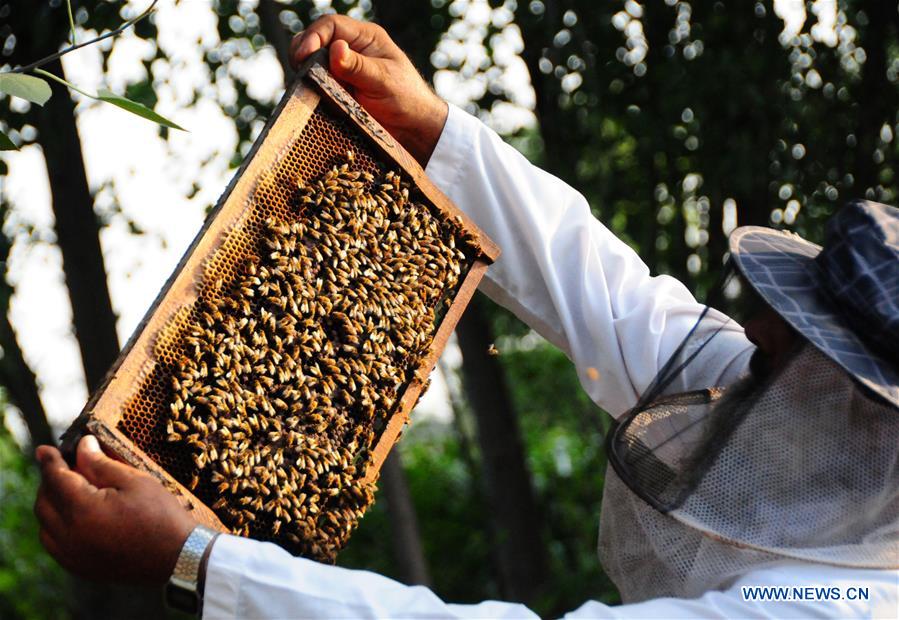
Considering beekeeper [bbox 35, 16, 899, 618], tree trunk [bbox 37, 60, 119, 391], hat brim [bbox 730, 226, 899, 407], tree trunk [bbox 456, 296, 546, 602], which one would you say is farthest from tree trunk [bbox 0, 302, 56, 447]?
hat brim [bbox 730, 226, 899, 407]

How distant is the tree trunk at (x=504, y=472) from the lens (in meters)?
7.02

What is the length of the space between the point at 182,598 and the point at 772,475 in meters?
1.22

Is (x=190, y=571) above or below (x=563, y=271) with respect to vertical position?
below

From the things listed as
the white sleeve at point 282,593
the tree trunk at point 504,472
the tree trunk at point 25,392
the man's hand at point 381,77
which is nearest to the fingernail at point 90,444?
the white sleeve at point 282,593

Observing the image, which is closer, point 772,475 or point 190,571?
point 190,571

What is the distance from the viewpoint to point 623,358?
2.61 m

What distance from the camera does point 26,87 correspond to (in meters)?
1.80

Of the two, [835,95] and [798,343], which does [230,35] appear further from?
[798,343]

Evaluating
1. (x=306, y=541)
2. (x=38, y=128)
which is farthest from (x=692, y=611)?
(x=38, y=128)

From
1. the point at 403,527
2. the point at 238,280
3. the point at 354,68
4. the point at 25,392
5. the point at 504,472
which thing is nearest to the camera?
the point at 238,280

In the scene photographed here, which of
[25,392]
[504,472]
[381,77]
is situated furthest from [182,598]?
[504,472]

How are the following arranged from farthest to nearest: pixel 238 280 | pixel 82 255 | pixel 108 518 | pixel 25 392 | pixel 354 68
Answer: pixel 25 392 → pixel 82 255 → pixel 354 68 → pixel 238 280 → pixel 108 518

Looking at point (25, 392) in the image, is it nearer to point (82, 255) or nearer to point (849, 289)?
point (82, 255)

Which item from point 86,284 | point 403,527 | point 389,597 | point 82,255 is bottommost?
point 403,527
